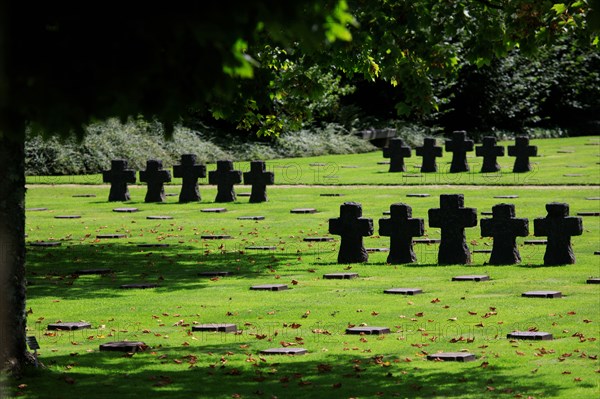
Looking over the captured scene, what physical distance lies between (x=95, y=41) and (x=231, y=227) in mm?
21761

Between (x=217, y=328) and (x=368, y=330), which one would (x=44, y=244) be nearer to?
(x=217, y=328)

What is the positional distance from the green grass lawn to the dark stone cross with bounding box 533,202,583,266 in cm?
1503

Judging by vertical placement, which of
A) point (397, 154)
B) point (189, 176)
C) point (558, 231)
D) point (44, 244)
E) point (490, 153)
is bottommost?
point (44, 244)

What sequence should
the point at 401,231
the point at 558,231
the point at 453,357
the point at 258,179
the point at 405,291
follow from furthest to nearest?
the point at 258,179 < the point at 401,231 < the point at 558,231 < the point at 405,291 < the point at 453,357

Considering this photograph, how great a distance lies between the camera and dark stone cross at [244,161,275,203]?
32.1 m

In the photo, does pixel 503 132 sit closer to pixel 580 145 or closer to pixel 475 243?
pixel 580 145

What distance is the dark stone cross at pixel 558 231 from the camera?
65.3 feet

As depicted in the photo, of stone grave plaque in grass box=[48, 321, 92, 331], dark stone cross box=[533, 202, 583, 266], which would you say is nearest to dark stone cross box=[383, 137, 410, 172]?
dark stone cross box=[533, 202, 583, 266]

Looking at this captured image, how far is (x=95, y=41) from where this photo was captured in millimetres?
5988

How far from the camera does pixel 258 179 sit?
3231cm

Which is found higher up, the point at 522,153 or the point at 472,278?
the point at 522,153

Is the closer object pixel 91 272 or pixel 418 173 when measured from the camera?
pixel 91 272

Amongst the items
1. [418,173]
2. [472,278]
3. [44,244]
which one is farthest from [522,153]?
[472,278]

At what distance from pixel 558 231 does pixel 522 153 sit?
62.8 ft
